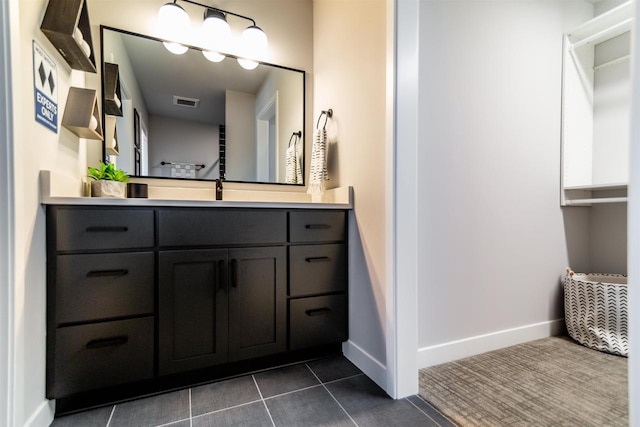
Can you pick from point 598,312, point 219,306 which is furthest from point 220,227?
point 598,312

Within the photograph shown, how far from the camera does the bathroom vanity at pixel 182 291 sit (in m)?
1.19

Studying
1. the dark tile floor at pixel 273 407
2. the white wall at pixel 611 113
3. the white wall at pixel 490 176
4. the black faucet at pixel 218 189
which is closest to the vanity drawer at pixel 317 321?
the dark tile floor at pixel 273 407

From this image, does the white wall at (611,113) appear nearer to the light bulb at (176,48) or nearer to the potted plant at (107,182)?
the light bulb at (176,48)

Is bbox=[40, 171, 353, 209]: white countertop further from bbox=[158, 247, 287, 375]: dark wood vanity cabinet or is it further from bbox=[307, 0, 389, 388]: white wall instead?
bbox=[158, 247, 287, 375]: dark wood vanity cabinet

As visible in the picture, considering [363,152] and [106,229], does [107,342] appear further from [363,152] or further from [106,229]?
[363,152]

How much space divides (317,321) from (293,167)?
43.1 inches

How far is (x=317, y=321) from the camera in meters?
1.64

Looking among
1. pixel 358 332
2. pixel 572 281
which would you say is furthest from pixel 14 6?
pixel 572 281

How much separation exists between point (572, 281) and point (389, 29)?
197 centimetres

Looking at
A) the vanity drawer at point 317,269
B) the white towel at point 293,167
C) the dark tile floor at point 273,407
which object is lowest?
the dark tile floor at point 273,407

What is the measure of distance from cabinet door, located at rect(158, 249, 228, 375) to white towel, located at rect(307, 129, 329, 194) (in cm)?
77

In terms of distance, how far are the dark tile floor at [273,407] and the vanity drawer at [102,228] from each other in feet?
2.30

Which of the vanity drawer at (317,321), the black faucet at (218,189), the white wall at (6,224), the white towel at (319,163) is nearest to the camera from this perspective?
the white wall at (6,224)

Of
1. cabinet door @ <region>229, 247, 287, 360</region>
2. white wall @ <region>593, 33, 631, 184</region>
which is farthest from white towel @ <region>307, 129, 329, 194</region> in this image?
white wall @ <region>593, 33, 631, 184</region>
